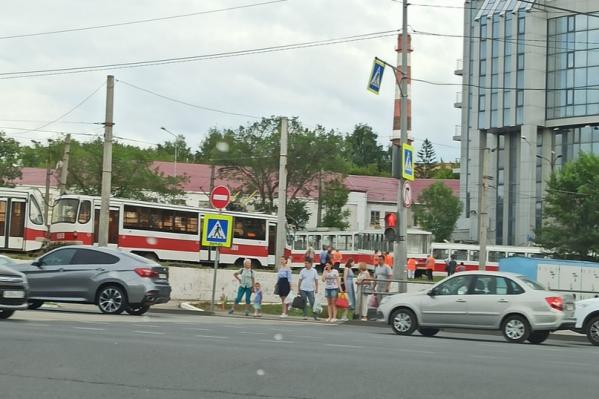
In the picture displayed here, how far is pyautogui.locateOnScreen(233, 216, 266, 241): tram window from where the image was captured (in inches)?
1913

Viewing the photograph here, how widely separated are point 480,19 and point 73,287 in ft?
222

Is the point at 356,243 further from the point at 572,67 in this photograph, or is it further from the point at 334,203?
the point at 572,67

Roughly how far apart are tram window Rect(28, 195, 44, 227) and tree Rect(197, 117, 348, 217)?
32818 millimetres

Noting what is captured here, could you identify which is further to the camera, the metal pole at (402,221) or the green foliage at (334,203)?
the green foliage at (334,203)

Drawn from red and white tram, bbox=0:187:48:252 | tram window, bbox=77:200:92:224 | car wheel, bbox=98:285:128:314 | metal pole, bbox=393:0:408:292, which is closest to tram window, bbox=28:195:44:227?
red and white tram, bbox=0:187:48:252

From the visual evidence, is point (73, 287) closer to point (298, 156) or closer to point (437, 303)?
point (437, 303)

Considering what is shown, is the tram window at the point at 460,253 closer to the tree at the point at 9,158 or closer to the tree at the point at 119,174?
the tree at the point at 119,174

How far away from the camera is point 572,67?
254ft

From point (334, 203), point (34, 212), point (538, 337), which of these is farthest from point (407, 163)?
point (334, 203)

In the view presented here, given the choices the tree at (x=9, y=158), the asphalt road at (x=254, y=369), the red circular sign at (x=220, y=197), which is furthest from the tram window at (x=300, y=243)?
the asphalt road at (x=254, y=369)

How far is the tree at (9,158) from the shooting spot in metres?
76.5

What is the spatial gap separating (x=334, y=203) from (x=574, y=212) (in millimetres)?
27314

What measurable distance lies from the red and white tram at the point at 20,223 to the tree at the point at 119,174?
2746cm

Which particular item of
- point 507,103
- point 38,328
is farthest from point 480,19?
point 38,328
